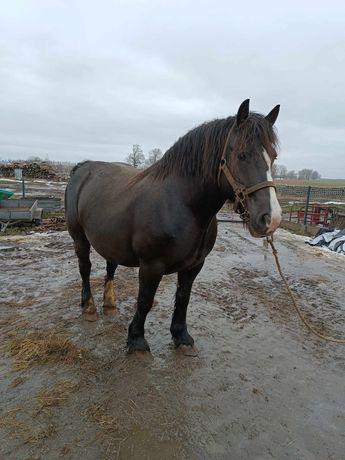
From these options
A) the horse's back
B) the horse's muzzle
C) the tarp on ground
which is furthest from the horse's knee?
the tarp on ground

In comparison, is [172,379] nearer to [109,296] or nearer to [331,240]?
[109,296]

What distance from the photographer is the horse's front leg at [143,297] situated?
2.77 m

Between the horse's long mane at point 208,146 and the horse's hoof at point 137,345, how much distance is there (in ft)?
5.08

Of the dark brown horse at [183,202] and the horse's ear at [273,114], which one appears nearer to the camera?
the dark brown horse at [183,202]

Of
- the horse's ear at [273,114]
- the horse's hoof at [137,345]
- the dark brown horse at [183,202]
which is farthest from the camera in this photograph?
the horse's hoof at [137,345]

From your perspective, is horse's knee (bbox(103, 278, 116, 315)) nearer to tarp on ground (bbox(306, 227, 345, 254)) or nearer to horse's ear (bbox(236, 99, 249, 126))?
horse's ear (bbox(236, 99, 249, 126))

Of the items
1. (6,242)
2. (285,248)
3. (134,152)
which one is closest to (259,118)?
(285,248)

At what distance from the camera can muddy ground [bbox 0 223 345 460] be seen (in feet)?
6.95

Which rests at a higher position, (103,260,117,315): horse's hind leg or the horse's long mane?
the horse's long mane

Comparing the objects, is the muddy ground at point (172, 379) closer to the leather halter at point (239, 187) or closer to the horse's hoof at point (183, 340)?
the horse's hoof at point (183, 340)

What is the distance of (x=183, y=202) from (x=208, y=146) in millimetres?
484

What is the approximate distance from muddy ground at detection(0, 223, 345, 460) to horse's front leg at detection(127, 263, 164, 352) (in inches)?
5.2

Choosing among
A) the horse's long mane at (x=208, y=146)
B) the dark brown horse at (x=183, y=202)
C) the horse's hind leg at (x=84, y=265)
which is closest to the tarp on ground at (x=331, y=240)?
the dark brown horse at (x=183, y=202)

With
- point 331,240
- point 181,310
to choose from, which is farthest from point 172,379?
point 331,240
